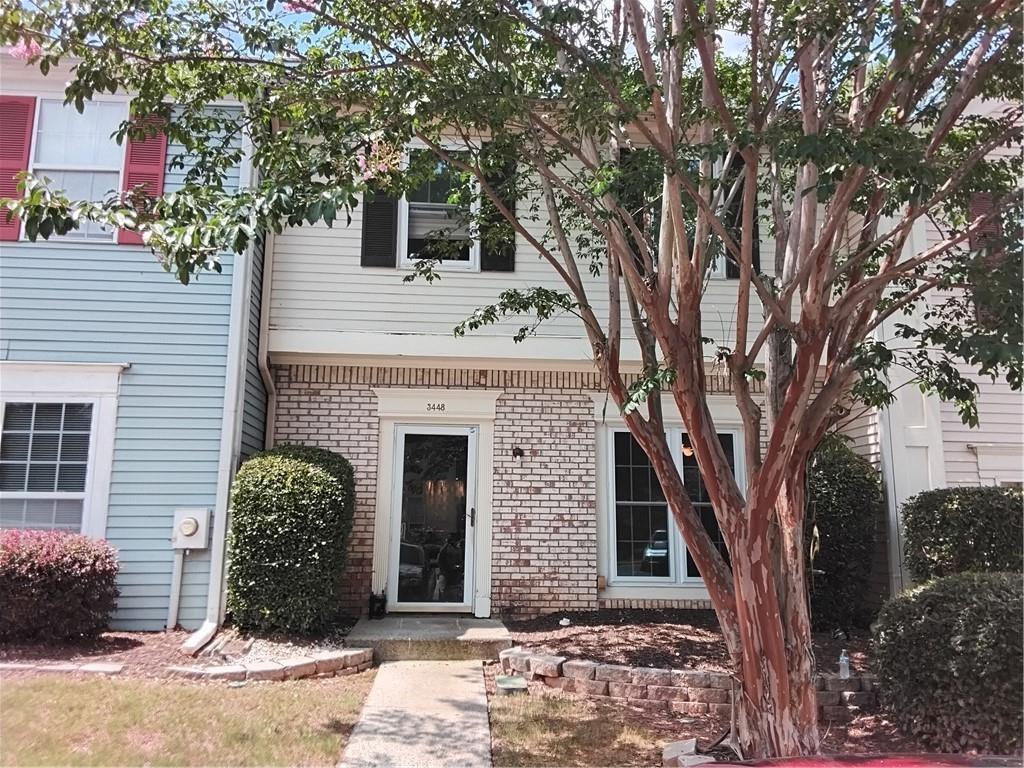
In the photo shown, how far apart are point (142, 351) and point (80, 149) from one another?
2.31 m

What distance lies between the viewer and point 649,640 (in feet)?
23.1

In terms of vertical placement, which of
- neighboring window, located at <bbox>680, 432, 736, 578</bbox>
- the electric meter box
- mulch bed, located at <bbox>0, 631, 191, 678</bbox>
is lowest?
mulch bed, located at <bbox>0, 631, 191, 678</bbox>

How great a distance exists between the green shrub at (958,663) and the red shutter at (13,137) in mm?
9169

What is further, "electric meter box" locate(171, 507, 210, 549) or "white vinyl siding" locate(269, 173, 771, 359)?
"white vinyl siding" locate(269, 173, 771, 359)

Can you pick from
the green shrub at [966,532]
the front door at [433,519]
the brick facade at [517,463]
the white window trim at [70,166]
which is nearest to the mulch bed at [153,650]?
the front door at [433,519]

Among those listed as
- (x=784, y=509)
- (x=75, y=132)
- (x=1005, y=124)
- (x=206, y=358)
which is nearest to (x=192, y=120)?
(x=206, y=358)

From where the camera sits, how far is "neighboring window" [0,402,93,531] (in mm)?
7258

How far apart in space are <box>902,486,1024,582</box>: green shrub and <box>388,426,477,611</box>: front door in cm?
455

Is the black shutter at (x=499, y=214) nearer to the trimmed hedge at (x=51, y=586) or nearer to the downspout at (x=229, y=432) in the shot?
the downspout at (x=229, y=432)

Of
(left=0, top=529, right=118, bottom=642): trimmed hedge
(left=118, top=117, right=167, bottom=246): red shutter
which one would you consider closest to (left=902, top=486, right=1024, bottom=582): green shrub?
(left=0, top=529, right=118, bottom=642): trimmed hedge

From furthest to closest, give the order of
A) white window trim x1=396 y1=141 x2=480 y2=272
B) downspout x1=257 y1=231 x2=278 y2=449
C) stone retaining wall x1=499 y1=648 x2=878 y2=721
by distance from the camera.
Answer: white window trim x1=396 y1=141 x2=480 y2=272, downspout x1=257 y1=231 x2=278 y2=449, stone retaining wall x1=499 y1=648 x2=878 y2=721

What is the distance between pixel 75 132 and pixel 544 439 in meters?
6.04

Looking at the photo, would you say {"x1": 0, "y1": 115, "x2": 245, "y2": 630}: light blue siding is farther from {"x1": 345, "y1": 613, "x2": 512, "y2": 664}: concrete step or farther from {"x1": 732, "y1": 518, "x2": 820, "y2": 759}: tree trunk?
{"x1": 732, "y1": 518, "x2": 820, "y2": 759}: tree trunk

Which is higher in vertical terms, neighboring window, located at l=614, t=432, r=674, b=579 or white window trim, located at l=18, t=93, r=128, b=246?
white window trim, located at l=18, t=93, r=128, b=246
